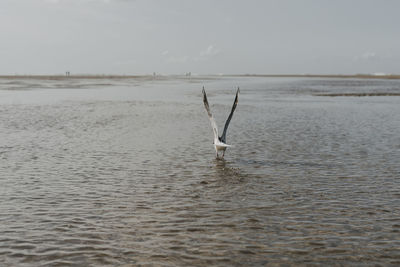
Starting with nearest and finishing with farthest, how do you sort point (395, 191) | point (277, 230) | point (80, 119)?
point (277, 230) → point (395, 191) → point (80, 119)

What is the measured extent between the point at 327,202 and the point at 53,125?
1854 centimetres

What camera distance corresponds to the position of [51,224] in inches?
323

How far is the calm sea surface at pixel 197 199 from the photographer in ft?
22.8

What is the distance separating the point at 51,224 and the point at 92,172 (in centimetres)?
460

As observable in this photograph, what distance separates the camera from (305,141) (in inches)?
742

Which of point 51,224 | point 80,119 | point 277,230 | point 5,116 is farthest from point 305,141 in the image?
point 5,116

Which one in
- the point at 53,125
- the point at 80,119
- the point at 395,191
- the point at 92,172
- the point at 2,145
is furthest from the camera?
the point at 80,119

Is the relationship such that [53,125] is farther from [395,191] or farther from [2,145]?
[395,191]

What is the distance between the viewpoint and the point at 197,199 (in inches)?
398

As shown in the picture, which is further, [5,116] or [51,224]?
[5,116]

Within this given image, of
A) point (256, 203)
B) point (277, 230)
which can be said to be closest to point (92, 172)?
point (256, 203)

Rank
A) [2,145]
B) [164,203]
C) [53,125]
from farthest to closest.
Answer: [53,125]
[2,145]
[164,203]

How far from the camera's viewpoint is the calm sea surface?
696 cm

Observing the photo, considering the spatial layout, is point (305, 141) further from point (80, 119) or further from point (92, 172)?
point (80, 119)
